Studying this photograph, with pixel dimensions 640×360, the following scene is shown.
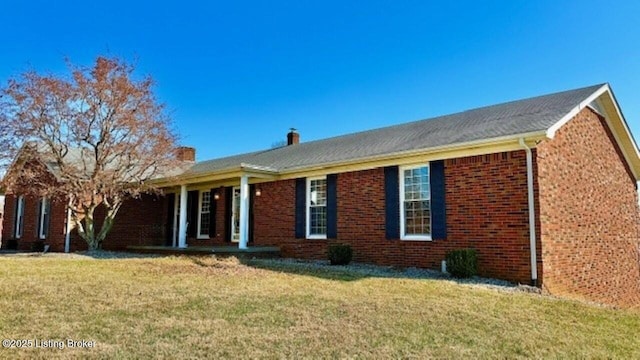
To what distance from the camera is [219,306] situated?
20.3ft

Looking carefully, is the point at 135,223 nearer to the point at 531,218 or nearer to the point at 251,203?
the point at 251,203

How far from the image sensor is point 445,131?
12.0 m

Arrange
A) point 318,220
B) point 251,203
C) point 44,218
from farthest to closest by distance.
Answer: point 44,218, point 251,203, point 318,220

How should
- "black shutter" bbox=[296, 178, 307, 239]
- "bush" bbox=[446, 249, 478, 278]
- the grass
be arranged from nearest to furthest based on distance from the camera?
the grass < "bush" bbox=[446, 249, 478, 278] < "black shutter" bbox=[296, 178, 307, 239]

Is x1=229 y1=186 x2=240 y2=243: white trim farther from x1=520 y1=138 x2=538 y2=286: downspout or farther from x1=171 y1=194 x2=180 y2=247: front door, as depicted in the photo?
x1=520 y1=138 x2=538 y2=286: downspout

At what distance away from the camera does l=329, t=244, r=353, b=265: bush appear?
11.4m

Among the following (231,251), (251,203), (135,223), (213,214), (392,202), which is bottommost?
(231,251)

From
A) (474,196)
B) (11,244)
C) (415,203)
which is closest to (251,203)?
(415,203)

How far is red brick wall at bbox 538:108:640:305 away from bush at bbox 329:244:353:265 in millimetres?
4483

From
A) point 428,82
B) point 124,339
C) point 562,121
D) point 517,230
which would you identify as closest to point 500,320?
point 517,230

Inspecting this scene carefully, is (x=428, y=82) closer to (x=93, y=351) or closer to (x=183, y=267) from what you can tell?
(x=183, y=267)

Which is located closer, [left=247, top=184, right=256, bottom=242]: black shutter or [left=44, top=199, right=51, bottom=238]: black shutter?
[left=247, top=184, right=256, bottom=242]: black shutter

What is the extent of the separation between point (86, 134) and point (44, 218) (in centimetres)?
697

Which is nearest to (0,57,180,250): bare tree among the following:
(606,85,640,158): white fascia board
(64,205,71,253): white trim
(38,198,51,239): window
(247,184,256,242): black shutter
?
(64,205,71,253): white trim
